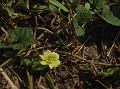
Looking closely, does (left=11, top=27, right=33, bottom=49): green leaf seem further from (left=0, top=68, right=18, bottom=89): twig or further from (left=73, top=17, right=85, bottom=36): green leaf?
(left=73, top=17, right=85, bottom=36): green leaf

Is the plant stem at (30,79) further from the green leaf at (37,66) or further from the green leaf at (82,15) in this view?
A: the green leaf at (82,15)

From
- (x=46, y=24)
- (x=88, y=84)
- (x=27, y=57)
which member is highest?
(x=46, y=24)

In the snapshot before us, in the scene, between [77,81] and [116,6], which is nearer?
[77,81]

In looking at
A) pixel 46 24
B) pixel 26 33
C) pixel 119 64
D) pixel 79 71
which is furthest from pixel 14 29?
pixel 119 64

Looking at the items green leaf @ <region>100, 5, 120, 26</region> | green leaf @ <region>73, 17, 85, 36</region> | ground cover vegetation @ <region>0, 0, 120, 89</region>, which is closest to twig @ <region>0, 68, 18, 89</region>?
ground cover vegetation @ <region>0, 0, 120, 89</region>

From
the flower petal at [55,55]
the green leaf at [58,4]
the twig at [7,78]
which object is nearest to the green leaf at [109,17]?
the green leaf at [58,4]

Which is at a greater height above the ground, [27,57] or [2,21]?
[2,21]

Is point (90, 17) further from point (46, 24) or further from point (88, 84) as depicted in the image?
point (88, 84)

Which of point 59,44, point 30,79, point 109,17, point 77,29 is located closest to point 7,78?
point 30,79
